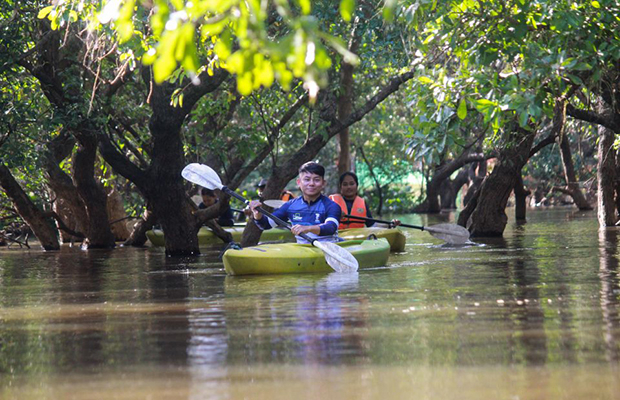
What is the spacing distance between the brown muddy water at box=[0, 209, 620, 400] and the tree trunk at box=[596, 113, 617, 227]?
784 cm

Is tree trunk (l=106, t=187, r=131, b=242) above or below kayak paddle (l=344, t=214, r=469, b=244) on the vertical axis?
above

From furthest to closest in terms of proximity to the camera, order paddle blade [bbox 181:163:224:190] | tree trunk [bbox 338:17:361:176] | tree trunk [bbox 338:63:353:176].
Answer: tree trunk [bbox 338:63:353:176], tree trunk [bbox 338:17:361:176], paddle blade [bbox 181:163:224:190]

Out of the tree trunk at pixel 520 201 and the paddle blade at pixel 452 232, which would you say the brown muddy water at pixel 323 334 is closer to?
the paddle blade at pixel 452 232

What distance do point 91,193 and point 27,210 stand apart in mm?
1178

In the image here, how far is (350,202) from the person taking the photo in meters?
15.2

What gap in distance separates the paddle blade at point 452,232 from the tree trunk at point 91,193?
5728mm

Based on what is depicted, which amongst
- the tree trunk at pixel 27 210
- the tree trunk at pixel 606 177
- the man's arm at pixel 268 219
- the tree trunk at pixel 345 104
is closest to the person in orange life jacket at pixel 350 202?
the tree trunk at pixel 345 104

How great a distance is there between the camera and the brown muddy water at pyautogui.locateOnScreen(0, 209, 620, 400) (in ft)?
15.7

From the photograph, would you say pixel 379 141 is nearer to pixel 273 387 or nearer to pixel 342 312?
pixel 342 312

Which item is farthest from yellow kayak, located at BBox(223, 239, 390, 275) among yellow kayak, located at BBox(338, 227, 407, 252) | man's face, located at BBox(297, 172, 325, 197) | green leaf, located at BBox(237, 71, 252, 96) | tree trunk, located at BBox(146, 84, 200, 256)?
green leaf, located at BBox(237, 71, 252, 96)

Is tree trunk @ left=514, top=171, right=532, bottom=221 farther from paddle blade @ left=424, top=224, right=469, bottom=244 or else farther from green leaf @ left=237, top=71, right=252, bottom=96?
green leaf @ left=237, top=71, right=252, bottom=96

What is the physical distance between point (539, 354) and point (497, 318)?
1497 mm

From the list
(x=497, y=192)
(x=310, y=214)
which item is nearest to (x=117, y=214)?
(x=497, y=192)

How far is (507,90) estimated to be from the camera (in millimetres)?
8859
